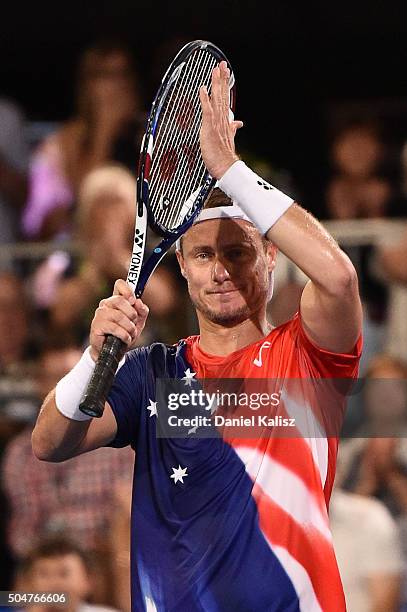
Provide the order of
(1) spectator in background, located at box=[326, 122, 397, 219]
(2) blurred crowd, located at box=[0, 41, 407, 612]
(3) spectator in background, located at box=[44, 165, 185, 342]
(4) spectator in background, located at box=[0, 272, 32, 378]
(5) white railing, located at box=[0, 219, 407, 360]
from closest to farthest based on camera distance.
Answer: (2) blurred crowd, located at box=[0, 41, 407, 612], (5) white railing, located at box=[0, 219, 407, 360], (3) spectator in background, located at box=[44, 165, 185, 342], (1) spectator in background, located at box=[326, 122, 397, 219], (4) spectator in background, located at box=[0, 272, 32, 378]

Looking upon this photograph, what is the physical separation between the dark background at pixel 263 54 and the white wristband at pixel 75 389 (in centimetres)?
284

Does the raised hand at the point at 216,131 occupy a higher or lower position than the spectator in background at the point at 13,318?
lower

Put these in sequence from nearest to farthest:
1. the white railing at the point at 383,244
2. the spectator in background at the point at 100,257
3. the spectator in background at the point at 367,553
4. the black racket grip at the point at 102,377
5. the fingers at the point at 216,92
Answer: the black racket grip at the point at 102,377 < the fingers at the point at 216,92 < the spectator in background at the point at 367,553 < the white railing at the point at 383,244 < the spectator in background at the point at 100,257

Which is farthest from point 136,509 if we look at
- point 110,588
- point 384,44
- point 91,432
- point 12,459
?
point 384,44

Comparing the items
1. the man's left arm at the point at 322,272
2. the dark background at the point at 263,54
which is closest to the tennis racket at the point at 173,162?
the man's left arm at the point at 322,272

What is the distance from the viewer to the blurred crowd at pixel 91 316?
4.28 metres

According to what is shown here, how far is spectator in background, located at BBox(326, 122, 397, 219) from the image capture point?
5.23 m

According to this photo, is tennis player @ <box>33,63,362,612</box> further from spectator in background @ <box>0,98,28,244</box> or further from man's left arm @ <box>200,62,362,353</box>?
spectator in background @ <box>0,98,28,244</box>

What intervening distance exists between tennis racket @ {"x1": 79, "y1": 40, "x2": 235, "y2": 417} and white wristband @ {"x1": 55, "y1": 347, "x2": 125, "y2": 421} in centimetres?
21

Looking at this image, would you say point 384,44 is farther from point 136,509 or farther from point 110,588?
point 136,509

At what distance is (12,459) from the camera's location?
16.2 ft

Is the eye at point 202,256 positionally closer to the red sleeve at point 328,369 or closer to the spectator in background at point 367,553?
the red sleeve at point 328,369

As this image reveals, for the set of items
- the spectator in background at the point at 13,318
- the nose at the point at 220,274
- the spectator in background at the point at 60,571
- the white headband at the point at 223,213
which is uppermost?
the spectator in background at the point at 13,318

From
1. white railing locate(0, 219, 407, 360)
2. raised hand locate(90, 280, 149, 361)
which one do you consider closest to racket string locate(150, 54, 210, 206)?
raised hand locate(90, 280, 149, 361)
